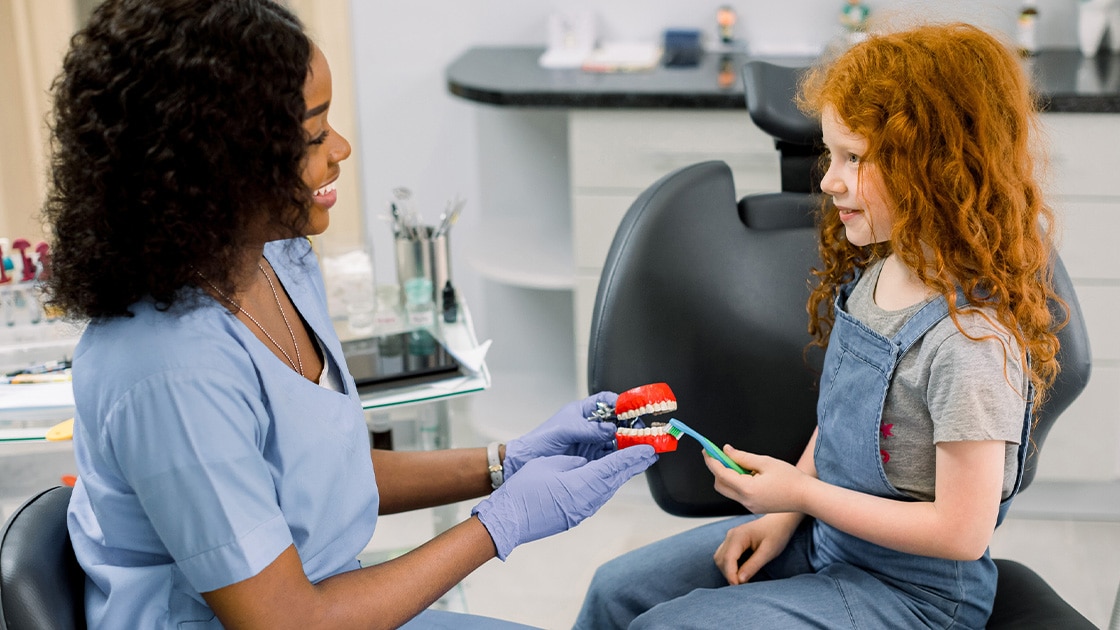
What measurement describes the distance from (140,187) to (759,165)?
5.22 ft

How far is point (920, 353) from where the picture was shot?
43.9 inches

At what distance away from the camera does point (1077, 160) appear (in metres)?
2.20

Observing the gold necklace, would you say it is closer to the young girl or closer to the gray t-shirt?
the young girl

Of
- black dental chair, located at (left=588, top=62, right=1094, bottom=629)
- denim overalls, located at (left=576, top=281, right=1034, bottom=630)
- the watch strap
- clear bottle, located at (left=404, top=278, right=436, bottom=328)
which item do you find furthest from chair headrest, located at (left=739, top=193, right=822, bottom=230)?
clear bottle, located at (left=404, top=278, right=436, bottom=328)

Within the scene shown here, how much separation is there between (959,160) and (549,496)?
0.53 m

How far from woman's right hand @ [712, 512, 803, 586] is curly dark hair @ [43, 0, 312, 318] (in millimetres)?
633

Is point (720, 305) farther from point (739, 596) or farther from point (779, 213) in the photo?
point (739, 596)

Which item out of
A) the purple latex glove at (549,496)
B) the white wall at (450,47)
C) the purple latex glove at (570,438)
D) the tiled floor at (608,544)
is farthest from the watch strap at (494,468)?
the white wall at (450,47)

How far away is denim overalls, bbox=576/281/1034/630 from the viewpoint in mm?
1147

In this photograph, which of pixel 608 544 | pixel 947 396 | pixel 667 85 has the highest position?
pixel 667 85

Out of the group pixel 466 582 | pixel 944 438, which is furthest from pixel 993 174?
pixel 466 582

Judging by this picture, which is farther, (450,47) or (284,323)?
(450,47)

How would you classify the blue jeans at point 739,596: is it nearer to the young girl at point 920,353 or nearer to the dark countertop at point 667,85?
the young girl at point 920,353

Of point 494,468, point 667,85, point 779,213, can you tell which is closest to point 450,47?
point 667,85
